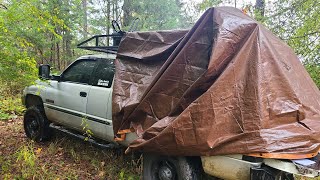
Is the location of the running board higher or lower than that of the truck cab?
lower

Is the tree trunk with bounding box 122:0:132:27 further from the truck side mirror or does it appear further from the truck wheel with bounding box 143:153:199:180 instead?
the truck wheel with bounding box 143:153:199:180

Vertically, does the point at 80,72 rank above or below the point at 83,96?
above

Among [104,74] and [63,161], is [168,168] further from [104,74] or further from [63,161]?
[63,161]

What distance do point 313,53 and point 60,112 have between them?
5.46m

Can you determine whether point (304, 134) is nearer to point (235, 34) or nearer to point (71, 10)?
point (235, 34)

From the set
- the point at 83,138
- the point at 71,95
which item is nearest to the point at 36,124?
the point at 71,95

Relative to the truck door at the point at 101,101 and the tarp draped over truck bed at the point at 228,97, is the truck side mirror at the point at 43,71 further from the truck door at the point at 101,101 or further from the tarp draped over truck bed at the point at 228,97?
the tarp draped over truck bed at the point at 228,97

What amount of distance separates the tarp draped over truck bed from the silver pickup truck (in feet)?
0.56

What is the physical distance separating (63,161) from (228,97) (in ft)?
10.8

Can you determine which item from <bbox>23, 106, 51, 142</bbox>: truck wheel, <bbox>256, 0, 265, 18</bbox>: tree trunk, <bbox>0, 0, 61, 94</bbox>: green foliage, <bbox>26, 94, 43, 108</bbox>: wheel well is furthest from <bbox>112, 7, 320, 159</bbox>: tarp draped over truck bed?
<bbox>256, 0, 265, 18</bbox>: tree trunk

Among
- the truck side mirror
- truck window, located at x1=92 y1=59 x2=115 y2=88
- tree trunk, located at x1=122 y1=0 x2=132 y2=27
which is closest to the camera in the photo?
truck window, located at x1=92 y1=59 x2=115 y2=88

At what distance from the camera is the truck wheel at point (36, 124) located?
17.1 ft

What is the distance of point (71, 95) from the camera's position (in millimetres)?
4590

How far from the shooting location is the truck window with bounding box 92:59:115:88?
13.2 feet
